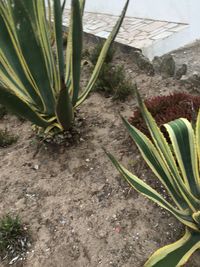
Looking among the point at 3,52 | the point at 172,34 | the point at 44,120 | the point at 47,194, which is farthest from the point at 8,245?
the point at 172,34

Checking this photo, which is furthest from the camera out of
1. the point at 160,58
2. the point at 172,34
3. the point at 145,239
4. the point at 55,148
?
the point at 172,34

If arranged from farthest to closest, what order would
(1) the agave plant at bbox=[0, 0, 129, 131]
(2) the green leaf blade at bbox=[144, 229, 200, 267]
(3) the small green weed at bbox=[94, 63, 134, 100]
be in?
(3) the small green weed at bbox=[94, 63, 134, 100] < (1) the agave plant at bbox=[0, 0, 129, 131] < (2) the green leaf blade at bbox=[144, 229, 200, 267]

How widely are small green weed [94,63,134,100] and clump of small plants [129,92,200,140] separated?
0.42 metres

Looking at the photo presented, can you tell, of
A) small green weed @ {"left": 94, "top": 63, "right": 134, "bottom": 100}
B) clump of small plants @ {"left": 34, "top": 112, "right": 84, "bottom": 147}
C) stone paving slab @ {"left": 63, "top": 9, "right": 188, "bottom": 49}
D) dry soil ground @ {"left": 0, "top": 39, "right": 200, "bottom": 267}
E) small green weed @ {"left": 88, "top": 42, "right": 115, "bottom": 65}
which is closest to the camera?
dry soil ground @ {"left": 0, "top": 39, "right": 200, "bottom": 267}

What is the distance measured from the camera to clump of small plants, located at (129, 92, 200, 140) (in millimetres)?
2535

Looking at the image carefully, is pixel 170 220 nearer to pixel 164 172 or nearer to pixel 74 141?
pixel 164 172

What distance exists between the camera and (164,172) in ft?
5.71

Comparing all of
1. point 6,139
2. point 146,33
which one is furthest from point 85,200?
point 146,33

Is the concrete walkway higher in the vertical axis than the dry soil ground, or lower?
higher

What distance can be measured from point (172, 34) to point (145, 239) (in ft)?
8.15

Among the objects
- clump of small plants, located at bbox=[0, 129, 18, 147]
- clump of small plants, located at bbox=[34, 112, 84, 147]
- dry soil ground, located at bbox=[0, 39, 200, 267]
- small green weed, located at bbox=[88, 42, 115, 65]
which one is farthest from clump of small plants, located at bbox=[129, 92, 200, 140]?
small green weed, located at bbox=[88, 42, 115, 65]

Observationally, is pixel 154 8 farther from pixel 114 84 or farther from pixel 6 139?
pixel 6 139

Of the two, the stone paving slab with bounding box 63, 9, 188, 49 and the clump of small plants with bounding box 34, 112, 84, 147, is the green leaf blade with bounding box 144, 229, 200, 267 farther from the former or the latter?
the stone paving slab with bounding box 63, 9, 188, 49

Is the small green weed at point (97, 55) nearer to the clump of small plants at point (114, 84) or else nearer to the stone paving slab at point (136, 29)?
the stone paving slab at point (136, 29)
